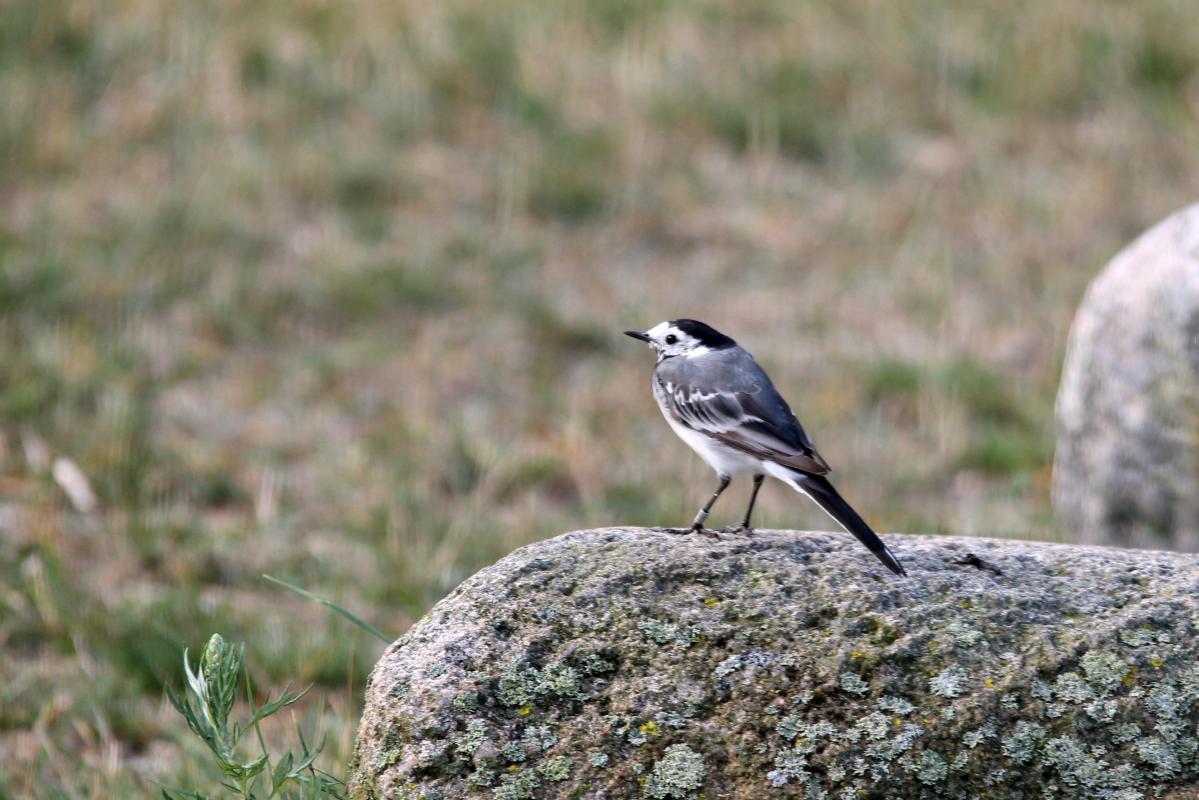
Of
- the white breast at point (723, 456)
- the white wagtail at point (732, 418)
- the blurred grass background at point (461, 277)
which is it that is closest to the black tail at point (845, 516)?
the white wagtail at point (732, 418)

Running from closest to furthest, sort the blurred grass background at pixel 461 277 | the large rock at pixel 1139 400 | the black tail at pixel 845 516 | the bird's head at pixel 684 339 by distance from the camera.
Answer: the black tail at pixel 845 516
the bird's head at pixel 684 339
the large rock at pixel 1139 400
the blurred grass background at pixel 461 277

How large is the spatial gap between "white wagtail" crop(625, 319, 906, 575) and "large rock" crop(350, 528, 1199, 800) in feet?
1.48

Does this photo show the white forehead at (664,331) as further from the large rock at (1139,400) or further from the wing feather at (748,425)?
the large rock at (1139,400)

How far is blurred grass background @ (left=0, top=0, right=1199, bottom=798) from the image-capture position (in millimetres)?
Result: 7824

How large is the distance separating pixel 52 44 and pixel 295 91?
84.6 inches

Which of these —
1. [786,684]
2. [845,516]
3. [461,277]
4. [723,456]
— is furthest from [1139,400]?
[461,277]

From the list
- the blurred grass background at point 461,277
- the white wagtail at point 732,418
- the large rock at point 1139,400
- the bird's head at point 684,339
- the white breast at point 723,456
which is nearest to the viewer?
the white wagtail at point 732,418

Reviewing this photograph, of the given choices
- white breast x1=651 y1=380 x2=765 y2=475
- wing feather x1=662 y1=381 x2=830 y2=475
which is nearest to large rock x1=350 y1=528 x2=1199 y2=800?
wing feather x1=662 y1=381 x2=830 y2=475

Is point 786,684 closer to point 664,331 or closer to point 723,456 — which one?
point 723,456

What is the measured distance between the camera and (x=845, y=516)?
4180mm

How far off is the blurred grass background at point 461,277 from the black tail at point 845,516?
195cm

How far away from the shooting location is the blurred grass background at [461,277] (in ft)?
25.7

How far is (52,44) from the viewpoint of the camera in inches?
519

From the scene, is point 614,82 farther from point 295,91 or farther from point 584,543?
point 584,543
